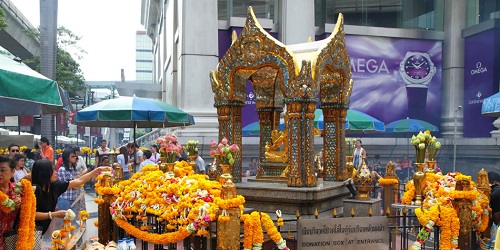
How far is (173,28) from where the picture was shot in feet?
74.4

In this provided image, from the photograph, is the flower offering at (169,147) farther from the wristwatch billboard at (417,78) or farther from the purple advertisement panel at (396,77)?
the wristwatch billboard at (417,78)

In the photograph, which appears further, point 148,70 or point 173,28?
point 148,70

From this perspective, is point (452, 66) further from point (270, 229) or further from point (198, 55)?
point (270, 229)

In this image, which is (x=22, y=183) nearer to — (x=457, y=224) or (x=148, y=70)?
(x=457, y=224)

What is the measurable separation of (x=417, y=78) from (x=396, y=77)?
3.96 feet

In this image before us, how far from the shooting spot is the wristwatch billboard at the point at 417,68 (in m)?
22.2

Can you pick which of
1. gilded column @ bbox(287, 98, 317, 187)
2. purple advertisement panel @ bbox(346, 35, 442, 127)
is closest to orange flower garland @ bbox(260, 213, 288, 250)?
gilded column @ bbox(287, 98, 317, 187)

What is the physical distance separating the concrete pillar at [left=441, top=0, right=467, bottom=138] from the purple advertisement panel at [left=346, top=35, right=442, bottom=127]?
381mm

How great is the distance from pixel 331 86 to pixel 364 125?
5.22m

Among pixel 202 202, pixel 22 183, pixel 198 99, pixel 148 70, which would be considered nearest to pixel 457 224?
pixel 202 202

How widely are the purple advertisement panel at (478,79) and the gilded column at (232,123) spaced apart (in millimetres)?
15715

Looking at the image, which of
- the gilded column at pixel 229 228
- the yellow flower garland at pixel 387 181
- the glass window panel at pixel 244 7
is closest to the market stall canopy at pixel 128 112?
the yellow flower garland at pixel 387 181

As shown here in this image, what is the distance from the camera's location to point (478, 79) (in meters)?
21.6

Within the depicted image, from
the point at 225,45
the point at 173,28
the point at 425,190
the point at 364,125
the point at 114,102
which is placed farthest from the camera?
the point at 173,28
